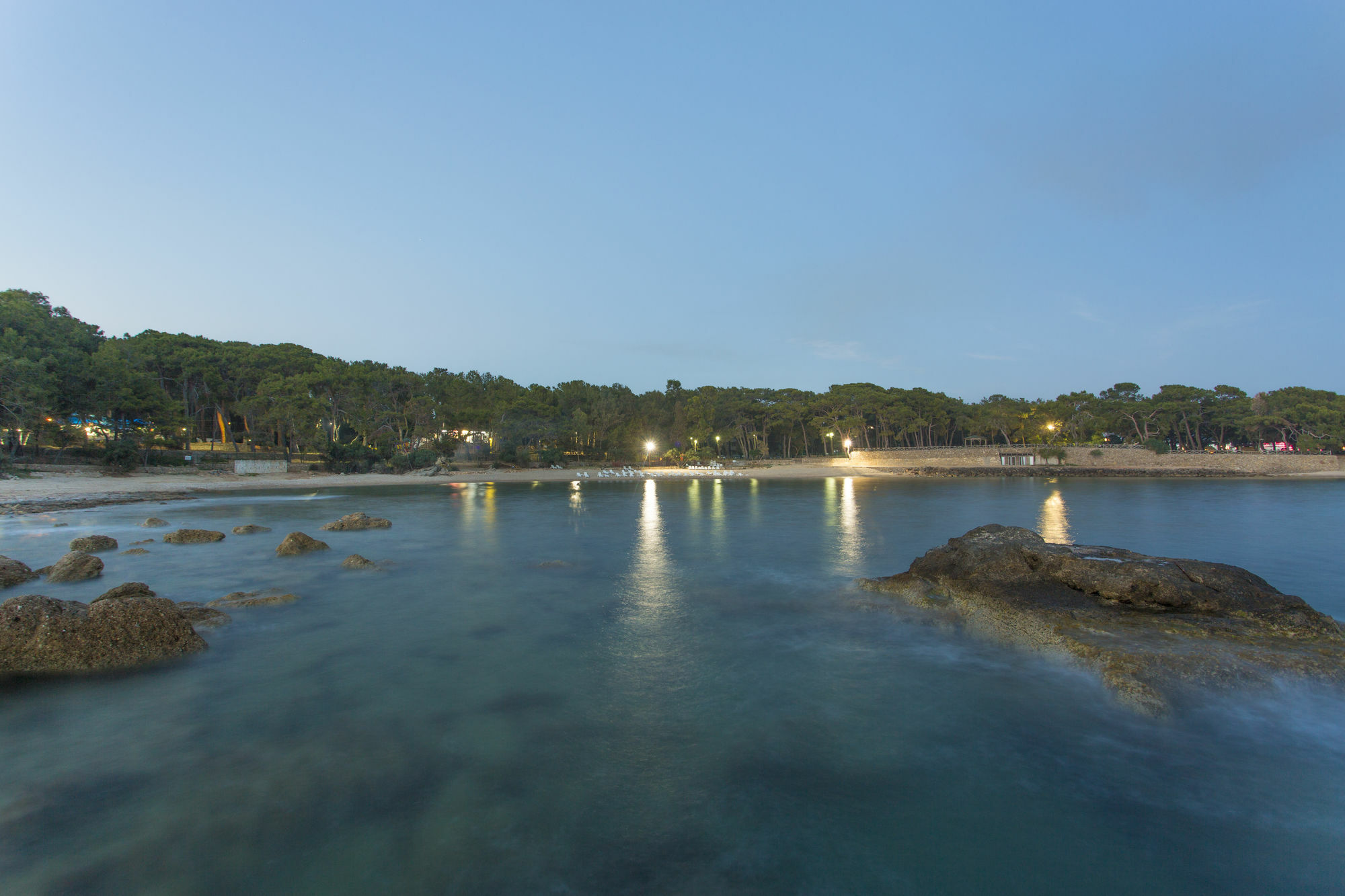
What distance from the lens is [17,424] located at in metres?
30.4

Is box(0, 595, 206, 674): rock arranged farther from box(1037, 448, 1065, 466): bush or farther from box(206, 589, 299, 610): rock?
box(1037, 448, 1065, 466): bush

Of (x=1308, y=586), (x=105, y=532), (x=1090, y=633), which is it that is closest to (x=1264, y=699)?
(x=1090, y=633)

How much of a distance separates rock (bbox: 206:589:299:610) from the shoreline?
2212cm

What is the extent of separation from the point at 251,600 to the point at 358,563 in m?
3.33

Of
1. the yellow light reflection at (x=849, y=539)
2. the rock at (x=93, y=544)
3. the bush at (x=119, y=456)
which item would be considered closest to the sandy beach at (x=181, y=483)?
the bush at (x=119, y=456)

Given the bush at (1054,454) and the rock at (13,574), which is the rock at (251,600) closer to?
the rock at (13,574)

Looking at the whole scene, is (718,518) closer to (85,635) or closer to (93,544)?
(93,544)

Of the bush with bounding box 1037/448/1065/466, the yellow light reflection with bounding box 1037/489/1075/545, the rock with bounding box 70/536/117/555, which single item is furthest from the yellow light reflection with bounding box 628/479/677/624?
the bush with bounding box 1037/448/1065/466

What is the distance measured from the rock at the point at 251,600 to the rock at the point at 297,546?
431 cm

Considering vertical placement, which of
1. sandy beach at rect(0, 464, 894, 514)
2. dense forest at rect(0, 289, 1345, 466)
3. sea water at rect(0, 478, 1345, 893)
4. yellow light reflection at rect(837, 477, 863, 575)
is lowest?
yellow light reflection at rect(837, 477, 863, 575)

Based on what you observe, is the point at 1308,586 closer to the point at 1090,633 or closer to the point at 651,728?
the point at 1090,633

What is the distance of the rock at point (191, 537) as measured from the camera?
16.4 m

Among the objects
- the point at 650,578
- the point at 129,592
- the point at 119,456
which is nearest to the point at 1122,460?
the point at 650,578

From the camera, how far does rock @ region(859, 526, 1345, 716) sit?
6.45 m
